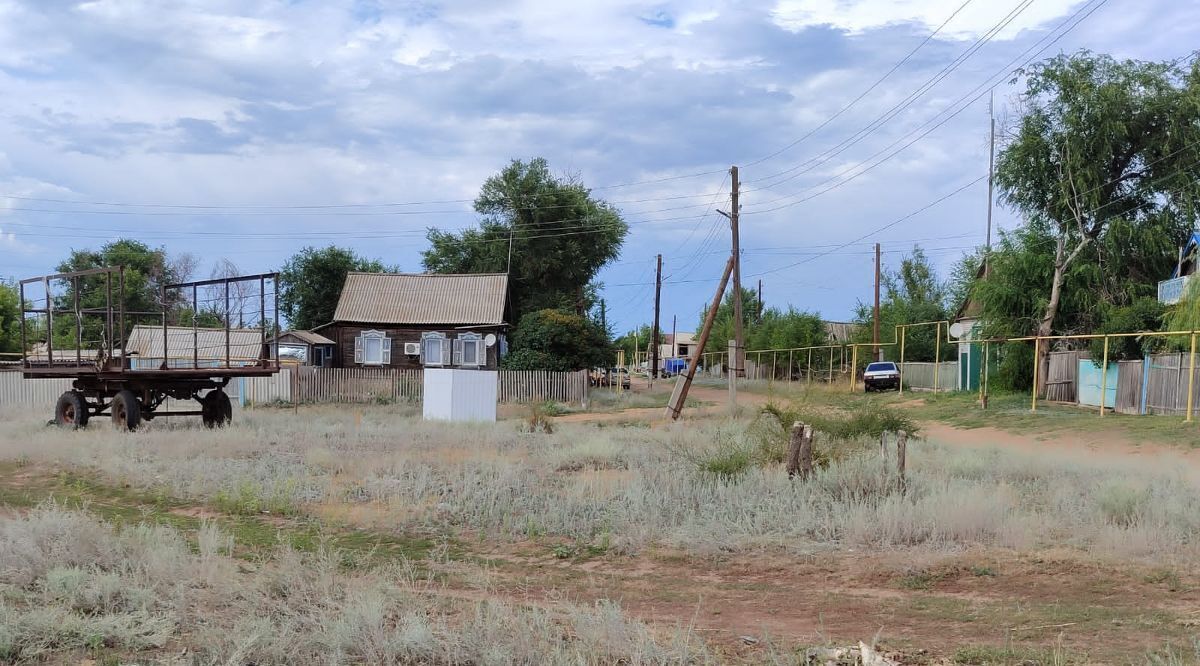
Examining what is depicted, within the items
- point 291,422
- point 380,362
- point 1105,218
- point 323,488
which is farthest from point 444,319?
point 323,488

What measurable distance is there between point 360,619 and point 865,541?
17.4 feet

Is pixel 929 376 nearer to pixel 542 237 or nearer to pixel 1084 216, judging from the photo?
pixel 1084 216

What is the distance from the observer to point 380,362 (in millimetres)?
44594

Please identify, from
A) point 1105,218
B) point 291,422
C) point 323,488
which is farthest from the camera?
point 1105,218

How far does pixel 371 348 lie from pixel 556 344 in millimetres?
9951

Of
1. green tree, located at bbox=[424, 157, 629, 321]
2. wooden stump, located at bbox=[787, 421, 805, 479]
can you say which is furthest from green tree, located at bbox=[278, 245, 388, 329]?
wooden stump, located at bbox=[787, 421, 805, 479]

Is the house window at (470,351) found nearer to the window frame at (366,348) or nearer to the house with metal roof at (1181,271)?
the window frame at (366,348)

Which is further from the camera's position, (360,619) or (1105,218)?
(1105,218)

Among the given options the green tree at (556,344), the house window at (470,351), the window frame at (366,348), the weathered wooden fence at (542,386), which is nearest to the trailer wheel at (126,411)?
the weathered wooden fence at (542,386)

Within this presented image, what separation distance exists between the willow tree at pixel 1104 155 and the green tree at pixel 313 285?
39.3m

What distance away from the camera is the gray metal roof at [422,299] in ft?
147

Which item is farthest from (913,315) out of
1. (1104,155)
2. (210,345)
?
(210,345)

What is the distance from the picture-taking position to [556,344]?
4078 centimetres

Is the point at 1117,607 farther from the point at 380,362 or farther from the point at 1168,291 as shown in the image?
the point at 380,362
